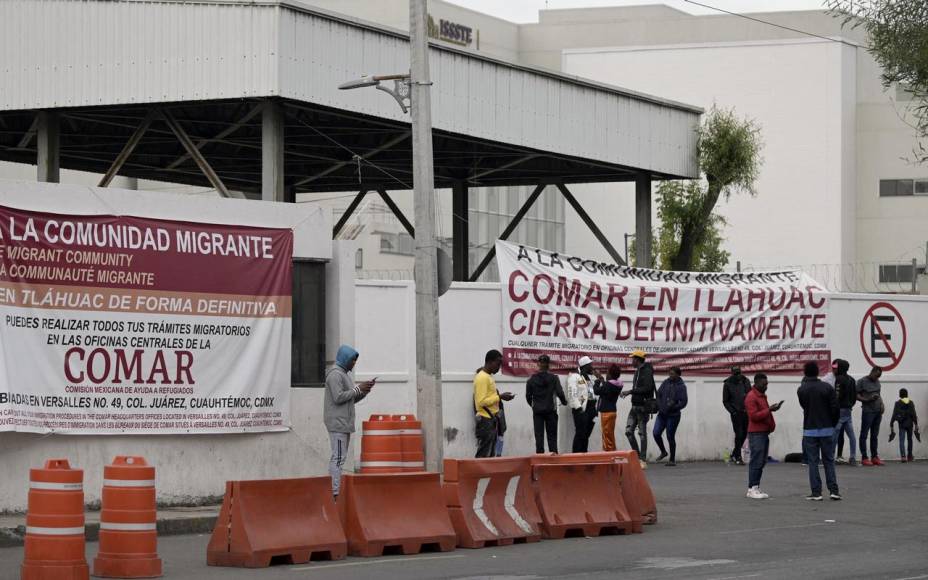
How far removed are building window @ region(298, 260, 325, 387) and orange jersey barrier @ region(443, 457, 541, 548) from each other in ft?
14.4

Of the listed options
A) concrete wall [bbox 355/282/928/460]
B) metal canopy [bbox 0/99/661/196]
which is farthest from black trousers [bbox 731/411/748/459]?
metal canopy [bbox 0/99/661/196]

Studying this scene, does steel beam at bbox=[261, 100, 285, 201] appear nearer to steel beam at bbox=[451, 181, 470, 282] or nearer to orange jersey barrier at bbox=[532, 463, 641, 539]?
orange jersey barrier at bbox=[532, 463, 641, 539]

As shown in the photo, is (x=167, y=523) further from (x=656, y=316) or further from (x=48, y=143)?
(x=656, y=316)

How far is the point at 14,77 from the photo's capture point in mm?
23172

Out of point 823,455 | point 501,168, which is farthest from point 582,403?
point 501,168

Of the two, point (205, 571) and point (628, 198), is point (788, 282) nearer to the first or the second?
point (205, 571)

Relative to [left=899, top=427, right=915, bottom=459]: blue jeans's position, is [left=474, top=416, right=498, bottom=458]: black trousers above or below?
above

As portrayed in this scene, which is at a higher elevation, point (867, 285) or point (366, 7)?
point (366, 7)

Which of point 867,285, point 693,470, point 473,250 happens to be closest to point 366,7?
point 473,250

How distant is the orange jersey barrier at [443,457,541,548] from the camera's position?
15555 mm

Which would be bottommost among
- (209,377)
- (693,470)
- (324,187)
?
(693,470)

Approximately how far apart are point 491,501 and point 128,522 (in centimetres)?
450

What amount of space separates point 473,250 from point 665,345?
38.2m

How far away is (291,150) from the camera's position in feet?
102
